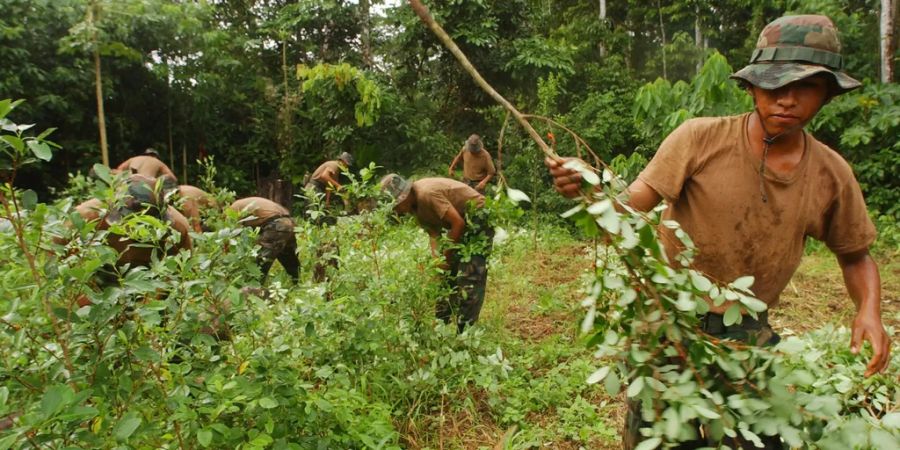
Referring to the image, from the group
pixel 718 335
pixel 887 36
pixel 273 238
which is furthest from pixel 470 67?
pixel 887 36

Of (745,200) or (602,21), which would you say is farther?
(602,21)

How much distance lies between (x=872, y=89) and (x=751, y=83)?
24.1ft

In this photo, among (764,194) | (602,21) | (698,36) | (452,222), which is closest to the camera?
(764,194)

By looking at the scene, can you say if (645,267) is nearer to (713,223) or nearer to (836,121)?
(713,223)

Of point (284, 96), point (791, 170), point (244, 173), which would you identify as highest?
point (791, 170)

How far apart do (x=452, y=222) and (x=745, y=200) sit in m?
2.11

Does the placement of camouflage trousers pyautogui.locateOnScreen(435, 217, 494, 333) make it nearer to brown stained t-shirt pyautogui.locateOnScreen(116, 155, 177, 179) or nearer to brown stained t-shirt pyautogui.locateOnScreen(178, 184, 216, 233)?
brown stained t-shirt pyautogui.locateOnScreen(178, 184, 216, 233)

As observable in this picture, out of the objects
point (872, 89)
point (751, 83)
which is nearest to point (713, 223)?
point (751, 83)

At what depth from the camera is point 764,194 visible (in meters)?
1.60

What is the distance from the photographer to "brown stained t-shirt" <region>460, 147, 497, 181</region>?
25.7 ft

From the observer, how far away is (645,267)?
1.17 meters

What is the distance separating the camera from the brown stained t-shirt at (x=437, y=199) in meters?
3.54

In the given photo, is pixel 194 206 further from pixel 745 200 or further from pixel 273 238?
pixel 745 200

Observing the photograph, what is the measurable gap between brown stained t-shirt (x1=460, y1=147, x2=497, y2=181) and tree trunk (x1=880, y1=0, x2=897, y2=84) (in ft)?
17.9
